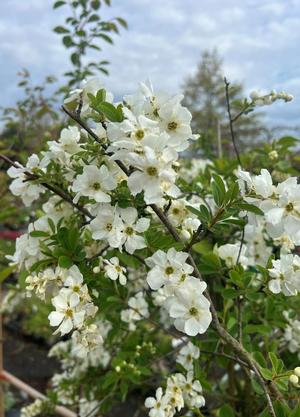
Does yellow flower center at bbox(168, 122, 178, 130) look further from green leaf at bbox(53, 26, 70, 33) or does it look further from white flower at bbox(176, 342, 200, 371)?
green leaf at bbox(53, 26, 70, 33)

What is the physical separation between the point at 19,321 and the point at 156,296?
16.4 ft

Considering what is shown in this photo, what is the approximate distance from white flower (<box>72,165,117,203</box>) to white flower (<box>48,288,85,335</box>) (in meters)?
0.19

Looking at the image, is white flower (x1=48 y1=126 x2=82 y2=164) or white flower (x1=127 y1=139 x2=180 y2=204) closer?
white flower (x1=127 y1=139 x2=180 y2=204)

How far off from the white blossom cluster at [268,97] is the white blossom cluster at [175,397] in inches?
28.1

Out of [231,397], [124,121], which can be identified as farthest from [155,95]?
[231,397]

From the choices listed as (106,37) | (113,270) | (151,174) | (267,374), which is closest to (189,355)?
(267,374)

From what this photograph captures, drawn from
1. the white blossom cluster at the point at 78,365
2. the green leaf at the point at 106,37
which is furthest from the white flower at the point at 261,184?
the green leaf at the point at 106,37

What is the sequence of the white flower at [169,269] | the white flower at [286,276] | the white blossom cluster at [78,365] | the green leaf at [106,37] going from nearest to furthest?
the white flower at [169,269], the white flower at [286,276], the white blossom cluster at [78,365], the green leaf at [106,37]

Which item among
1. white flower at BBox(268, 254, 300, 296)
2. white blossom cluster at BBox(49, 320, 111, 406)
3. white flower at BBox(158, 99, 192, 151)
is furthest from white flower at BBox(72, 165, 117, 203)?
white blossom cluster at BBox(49, 320, 111, 406)

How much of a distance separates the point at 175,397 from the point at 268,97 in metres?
0.78

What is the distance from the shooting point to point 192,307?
83cm

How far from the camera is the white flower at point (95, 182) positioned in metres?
0.84

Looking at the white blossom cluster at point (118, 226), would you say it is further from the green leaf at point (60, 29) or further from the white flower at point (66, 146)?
the green leaf at point (60, 29)

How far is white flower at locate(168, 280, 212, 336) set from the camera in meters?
0.82
